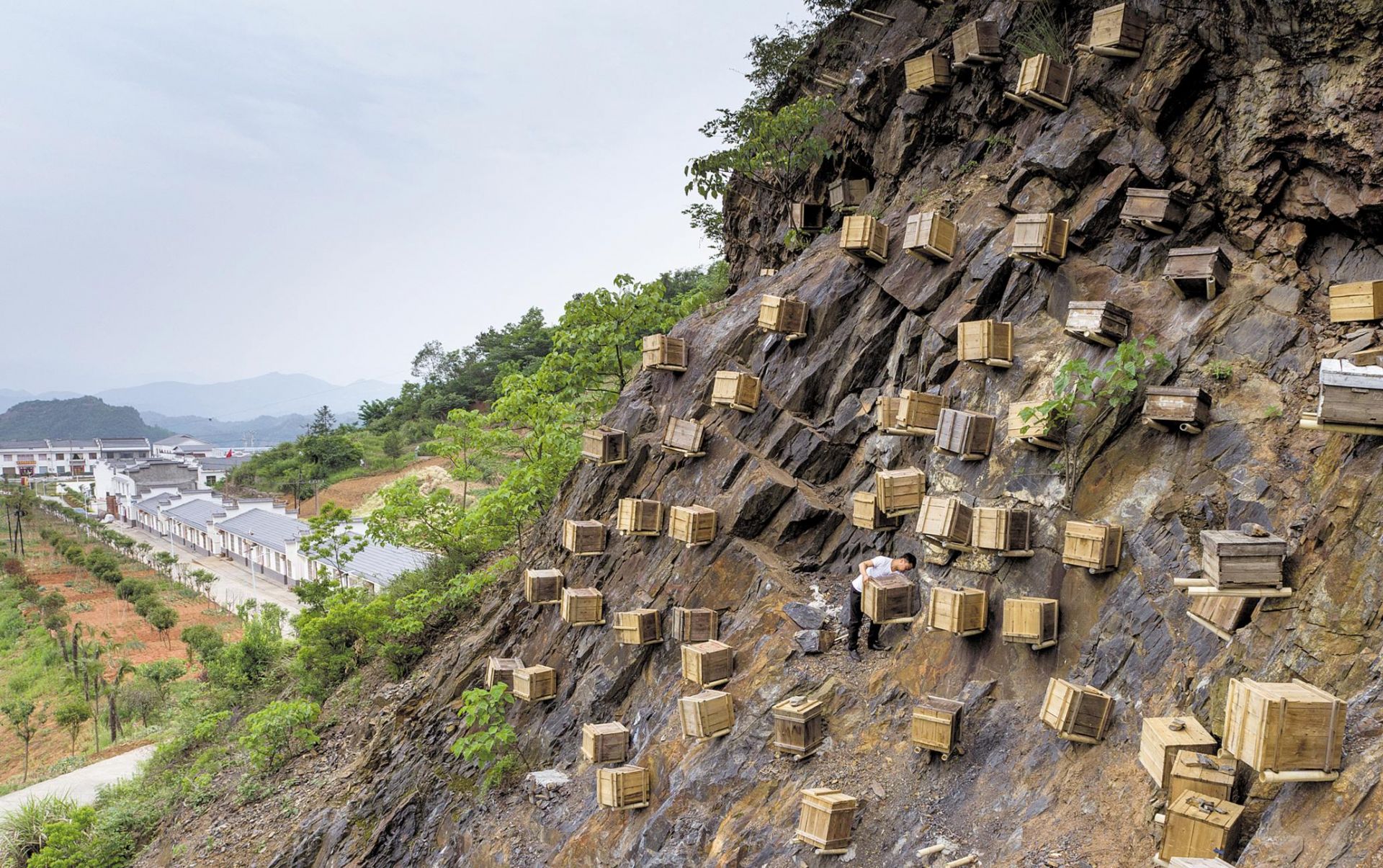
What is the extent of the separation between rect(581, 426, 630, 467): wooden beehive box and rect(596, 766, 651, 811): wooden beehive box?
18.5 feet

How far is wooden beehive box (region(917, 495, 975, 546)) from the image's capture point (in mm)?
9445

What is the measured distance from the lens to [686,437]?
13.5 metres

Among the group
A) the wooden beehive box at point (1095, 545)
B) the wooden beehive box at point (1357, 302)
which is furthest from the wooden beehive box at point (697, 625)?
the wooden beehive box at point (1357, 302)

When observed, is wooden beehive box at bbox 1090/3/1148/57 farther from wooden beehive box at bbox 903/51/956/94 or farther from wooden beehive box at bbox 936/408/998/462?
wooden beehive box at bbox 936/408/998/462

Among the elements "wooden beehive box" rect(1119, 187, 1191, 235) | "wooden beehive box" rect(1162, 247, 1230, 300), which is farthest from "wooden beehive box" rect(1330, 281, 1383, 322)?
"wooden beehive box" rect(1119, 187, 1191, 235)

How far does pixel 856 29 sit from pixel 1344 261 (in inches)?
450

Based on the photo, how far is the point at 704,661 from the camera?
1101 centimetres

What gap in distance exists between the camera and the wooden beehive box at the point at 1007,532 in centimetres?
898

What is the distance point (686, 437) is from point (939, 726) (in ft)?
21.3

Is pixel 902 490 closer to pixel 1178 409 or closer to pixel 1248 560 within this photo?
pixel 1178 409

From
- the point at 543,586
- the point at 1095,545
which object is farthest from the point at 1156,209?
the point at 543,586

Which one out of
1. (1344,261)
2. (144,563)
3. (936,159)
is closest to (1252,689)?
(1344,261)

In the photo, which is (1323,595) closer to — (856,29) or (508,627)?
(508,627)

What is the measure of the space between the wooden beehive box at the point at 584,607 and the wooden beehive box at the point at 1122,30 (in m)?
11.3
